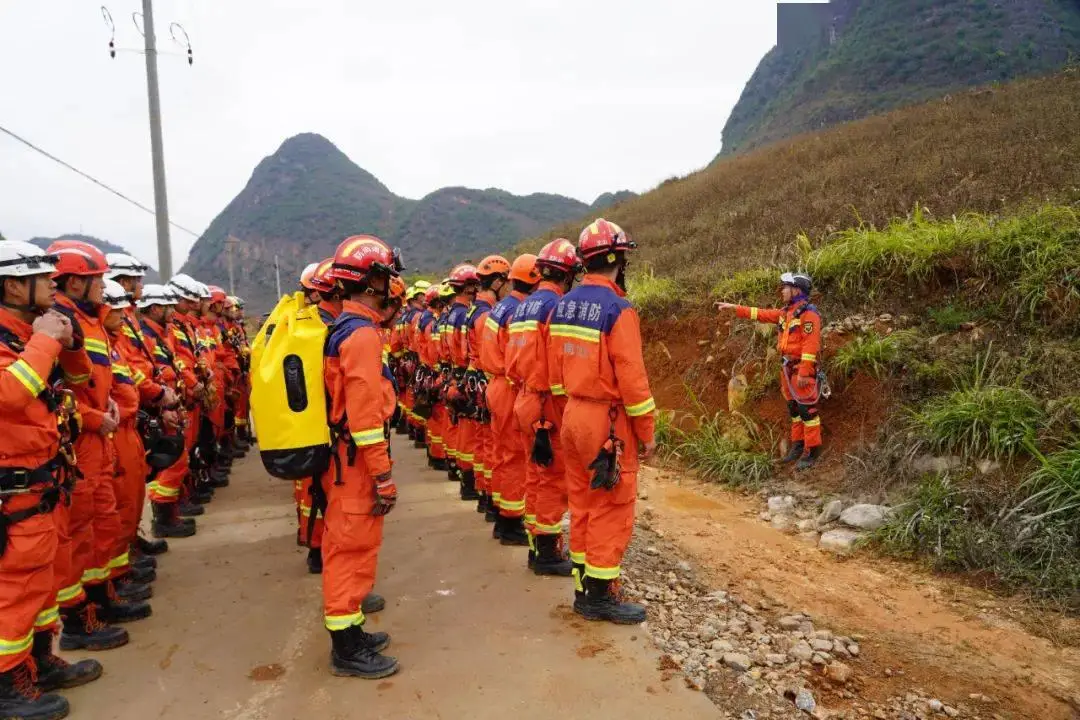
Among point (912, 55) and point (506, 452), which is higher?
point (912, 55)

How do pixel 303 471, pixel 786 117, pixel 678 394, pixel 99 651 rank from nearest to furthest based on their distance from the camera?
pixel 303 471, pixel 99 651, pixel 678 394, pixel 786 117

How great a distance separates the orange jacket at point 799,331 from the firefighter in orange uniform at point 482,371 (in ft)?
9.42

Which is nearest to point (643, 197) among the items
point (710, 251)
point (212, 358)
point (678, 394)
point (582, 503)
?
point (710, 251)

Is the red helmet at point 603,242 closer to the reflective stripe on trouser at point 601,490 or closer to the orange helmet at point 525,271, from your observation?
the reflective stripe on trouser at point 601,490

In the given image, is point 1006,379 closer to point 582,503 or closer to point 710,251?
point 582,503

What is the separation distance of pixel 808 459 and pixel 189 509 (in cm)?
642

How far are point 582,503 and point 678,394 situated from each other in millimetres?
5218

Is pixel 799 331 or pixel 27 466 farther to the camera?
pixel 799 331

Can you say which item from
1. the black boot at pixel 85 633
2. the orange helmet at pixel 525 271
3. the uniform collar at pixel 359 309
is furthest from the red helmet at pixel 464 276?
the black boot at pixel 85 633

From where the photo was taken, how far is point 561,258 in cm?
483

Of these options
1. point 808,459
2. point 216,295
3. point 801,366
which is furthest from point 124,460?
point 808,459

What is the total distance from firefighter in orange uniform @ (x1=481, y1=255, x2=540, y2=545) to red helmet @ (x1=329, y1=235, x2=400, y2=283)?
1696 millimetres

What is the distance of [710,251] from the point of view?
1227 cm

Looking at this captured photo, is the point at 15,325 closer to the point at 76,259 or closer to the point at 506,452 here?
the point at 76,259
